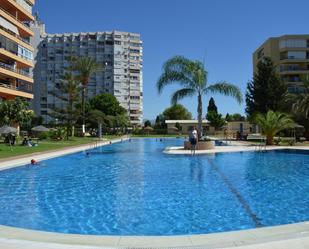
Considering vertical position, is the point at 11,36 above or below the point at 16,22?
below

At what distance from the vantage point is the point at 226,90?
32125 millimetres

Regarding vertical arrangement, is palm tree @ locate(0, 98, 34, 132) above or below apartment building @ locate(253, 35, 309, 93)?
below

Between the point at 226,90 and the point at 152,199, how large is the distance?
2216 cm

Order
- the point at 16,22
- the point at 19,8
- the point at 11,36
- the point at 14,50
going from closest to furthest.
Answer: the point at 11,36
the point at 14,50
the point at 16,22
the point at 19,8

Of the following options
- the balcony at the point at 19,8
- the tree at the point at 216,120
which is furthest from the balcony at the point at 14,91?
the tree at the point at 216,120

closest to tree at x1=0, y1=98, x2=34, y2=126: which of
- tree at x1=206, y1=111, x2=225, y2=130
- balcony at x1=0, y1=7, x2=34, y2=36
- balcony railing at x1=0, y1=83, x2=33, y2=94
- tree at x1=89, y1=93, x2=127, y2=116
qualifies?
balcony railing at x1=0, y1=83, x2=33, y2=94

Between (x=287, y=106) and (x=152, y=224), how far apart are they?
45627mm

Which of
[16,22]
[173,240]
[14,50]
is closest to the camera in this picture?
[173,240]

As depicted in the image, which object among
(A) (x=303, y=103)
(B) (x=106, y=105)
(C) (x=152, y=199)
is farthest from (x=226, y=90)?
(B) (x=106, y=105)

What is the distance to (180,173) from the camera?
56.6 ft

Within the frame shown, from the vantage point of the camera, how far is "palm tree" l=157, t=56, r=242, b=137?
3127 centimetres

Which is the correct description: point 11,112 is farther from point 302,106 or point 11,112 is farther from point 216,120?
point 216,120

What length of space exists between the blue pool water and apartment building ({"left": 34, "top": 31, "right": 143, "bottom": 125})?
115 meters

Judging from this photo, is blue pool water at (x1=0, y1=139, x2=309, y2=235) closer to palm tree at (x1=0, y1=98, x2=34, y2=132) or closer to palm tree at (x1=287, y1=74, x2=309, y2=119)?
palm tree at (x1=0, y1=98, x2=34, y2=132)
